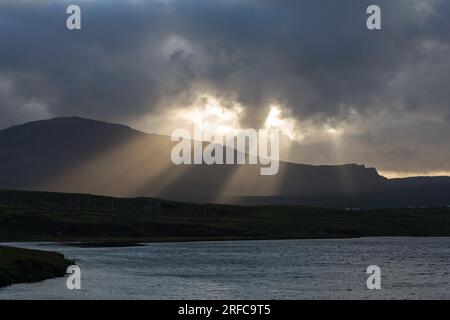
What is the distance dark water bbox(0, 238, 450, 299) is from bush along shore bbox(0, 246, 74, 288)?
2447 millimetres

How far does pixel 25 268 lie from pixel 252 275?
32121 millimetres

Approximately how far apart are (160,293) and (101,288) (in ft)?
27.3

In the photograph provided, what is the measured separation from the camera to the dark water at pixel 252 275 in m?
80.9

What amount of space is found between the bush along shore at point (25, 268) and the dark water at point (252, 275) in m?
2.45

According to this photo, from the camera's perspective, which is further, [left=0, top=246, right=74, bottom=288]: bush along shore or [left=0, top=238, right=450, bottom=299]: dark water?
[left=0, top=246, right=74, bottom=288]: bush along shore

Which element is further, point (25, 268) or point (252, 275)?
point (252, 275)

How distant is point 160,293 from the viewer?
8212cm

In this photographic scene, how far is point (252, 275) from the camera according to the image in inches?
4200

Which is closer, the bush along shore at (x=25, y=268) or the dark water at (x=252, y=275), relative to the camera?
the dark water at (x=252, y=275)

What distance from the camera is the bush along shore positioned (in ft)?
288
